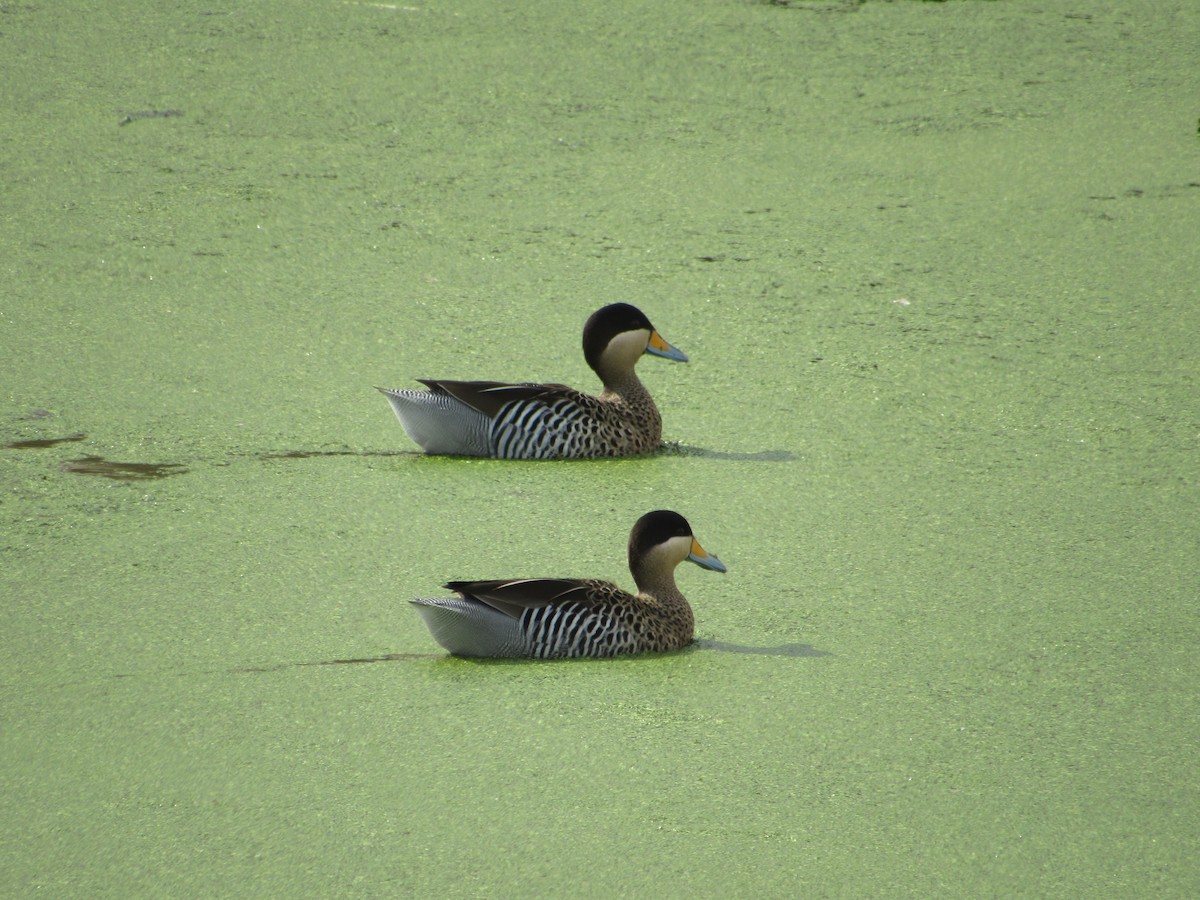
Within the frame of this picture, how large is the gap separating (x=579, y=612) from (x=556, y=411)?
0.85m

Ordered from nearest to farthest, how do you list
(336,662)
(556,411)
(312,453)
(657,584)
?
(336,662), (657,584), (312,453), (556,411)

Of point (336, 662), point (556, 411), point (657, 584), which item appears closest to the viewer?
point (336, 662)

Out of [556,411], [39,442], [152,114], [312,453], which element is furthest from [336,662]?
[152,114]

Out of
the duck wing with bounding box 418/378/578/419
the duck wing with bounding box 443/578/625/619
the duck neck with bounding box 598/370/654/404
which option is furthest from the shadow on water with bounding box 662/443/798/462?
the duck wing with bounding box 443/578/625/619

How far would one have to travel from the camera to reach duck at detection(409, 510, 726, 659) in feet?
7.50

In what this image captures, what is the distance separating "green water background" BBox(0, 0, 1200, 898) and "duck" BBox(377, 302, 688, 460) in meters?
0.06

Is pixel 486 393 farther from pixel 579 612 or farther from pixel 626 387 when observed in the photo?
pixel 579 612

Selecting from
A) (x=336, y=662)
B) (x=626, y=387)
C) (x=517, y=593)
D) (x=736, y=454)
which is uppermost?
(x=626, y=387)

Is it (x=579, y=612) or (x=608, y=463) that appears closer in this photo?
(x=579, y=612)

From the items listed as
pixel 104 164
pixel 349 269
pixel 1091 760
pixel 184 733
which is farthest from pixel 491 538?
pixel 104 164

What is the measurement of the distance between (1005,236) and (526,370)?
1.43 metres

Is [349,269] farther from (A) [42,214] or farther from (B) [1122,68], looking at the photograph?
(B) [1122,68]

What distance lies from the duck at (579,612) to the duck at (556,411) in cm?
72

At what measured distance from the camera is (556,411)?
312 cm
